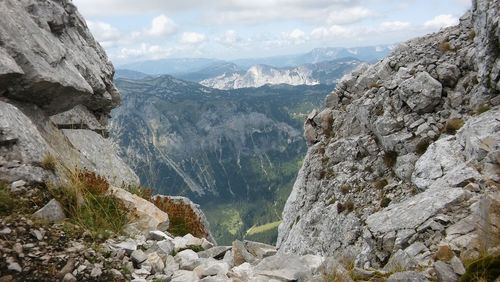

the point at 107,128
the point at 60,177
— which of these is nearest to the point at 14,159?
the point at 60,177

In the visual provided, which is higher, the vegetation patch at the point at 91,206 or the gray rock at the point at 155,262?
the vegetation patch at the point at 91,206

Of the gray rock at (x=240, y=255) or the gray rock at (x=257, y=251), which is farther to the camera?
the gray rock at (x=257, y=251)

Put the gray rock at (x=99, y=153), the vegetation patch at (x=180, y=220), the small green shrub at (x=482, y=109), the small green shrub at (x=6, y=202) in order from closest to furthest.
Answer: the small green shrub at (x=6, y=202)
the vegetation patch at (x=180, y=220)
the gray rock at (x=99, y=153)
the small green shrub at (x=482, y=109)

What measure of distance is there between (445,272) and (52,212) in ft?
27.3

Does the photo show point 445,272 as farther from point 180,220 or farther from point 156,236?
point 180,220

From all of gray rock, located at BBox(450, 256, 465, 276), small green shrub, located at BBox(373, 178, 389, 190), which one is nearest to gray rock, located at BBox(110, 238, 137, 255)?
gray rock, located at BBox(450, 256, 465, 276)

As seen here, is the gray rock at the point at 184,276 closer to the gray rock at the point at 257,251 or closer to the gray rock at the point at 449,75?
the gray rock at the point at 257,251

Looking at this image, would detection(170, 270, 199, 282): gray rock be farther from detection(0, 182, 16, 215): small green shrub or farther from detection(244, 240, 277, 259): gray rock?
detection(0, 182, 16, 215): small green shrub

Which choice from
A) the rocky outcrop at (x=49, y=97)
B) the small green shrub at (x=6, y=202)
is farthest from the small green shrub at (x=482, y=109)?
the small green shrub at (x=6, y=202)

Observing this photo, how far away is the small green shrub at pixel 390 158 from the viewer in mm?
28830

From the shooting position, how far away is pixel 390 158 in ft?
95.8

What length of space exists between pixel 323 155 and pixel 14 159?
29416 mm

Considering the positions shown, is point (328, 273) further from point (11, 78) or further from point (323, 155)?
point (323, 155)

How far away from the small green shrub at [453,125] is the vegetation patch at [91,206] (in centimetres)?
2164
